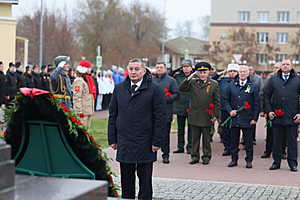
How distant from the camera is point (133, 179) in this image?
7383 millimetres

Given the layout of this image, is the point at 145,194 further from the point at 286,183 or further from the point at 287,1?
the point at 287,1

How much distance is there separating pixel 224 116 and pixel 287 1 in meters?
68.2

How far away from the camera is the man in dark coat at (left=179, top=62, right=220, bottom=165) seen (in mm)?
11938

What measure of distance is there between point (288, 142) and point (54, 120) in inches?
254

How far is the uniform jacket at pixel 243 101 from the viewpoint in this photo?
11656mm

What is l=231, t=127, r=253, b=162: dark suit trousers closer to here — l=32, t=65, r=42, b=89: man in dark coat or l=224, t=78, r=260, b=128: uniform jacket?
l=224, t=78, r=260, b=128: uniform jacket

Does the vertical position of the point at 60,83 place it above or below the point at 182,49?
below

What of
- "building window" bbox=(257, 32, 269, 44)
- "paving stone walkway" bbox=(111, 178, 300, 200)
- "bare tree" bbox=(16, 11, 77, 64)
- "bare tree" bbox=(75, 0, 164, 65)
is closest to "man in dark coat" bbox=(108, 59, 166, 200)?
"paving stone walkway" bbox=(111, 178, 300, 200)

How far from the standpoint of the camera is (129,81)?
7.29 metres

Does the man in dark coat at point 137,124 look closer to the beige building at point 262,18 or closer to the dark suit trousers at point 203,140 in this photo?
the dark suit trousers at point 203,140

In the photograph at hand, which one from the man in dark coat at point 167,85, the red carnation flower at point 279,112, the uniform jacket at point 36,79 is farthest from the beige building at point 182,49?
the red carnation flower at point 279,112

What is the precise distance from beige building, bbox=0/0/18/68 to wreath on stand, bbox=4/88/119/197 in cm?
1949

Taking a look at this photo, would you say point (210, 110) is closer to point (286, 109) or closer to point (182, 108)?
point (286, 109)

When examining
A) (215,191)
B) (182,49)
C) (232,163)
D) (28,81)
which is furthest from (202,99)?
(182,49)
